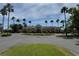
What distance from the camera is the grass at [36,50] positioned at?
1348 centimetres

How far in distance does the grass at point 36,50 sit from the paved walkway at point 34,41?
22cm

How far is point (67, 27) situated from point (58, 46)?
1.02 metres

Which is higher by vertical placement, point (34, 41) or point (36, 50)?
point (34, 41)

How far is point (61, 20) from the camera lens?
13.9 m

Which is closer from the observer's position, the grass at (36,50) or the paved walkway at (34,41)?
the grass at (36,50)

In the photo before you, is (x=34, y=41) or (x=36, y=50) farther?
(x=34, y=41)

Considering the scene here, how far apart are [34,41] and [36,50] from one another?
0.54 meters

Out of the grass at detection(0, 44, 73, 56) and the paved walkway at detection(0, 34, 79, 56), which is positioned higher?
the paved walkway at detection(0, 34, 79, 56)

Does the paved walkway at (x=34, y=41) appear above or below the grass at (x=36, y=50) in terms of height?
above

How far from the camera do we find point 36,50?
13.7 metres

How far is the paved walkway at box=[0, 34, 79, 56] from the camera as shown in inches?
551

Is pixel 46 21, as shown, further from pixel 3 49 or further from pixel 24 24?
pixel 3 49

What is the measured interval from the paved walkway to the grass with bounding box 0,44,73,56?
0.22 meters

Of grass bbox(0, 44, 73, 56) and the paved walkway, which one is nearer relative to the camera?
grass bbox(0, 44, 73, 56)
